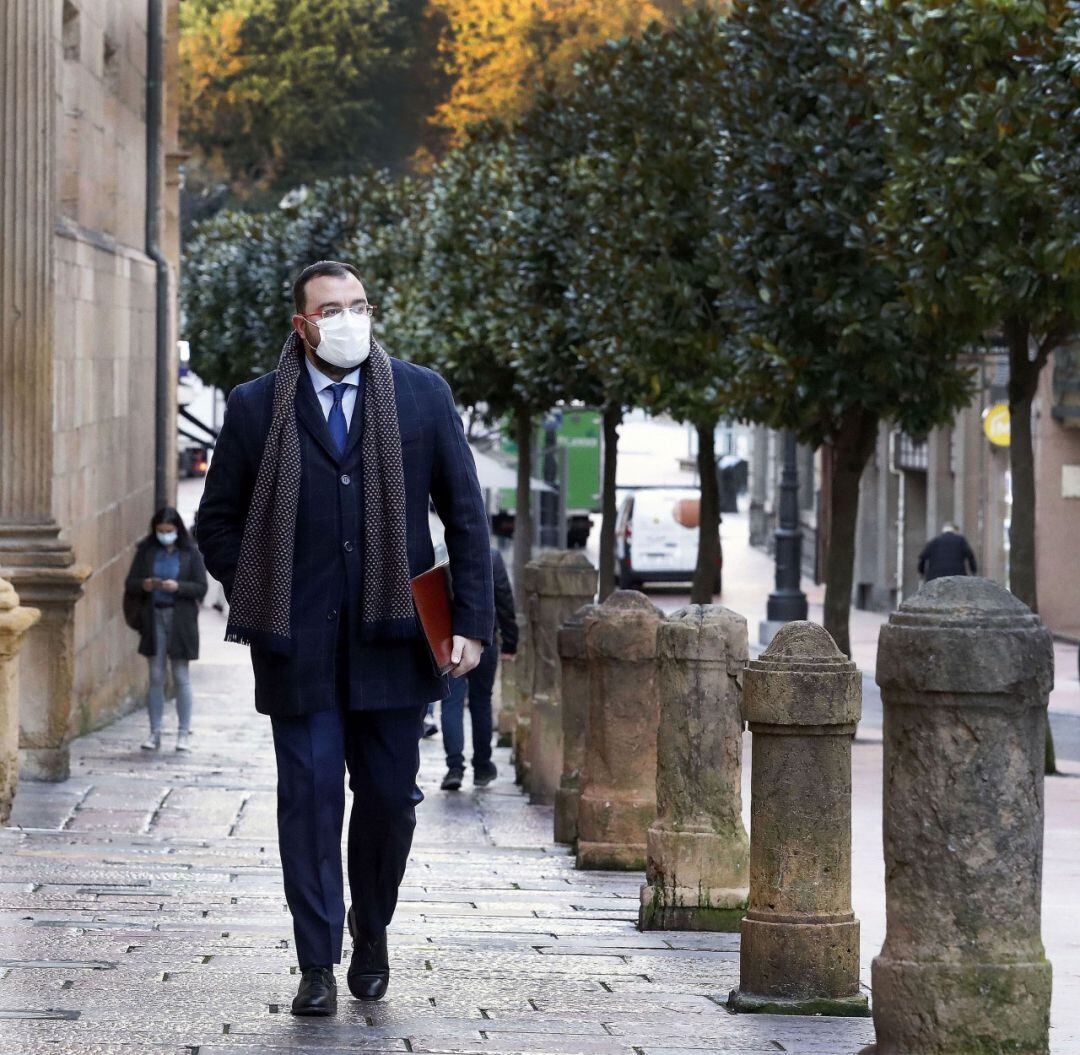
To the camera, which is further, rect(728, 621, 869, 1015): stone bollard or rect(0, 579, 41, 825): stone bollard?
rect(0, 579, 41, 825): stone bollard

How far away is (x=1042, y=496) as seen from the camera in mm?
34281

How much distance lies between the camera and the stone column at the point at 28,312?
472 inches

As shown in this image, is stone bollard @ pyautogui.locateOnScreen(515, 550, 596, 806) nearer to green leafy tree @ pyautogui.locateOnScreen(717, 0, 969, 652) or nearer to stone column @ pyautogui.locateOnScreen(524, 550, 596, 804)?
stone column @ pyautogui.locateOnScreen(524, 550, 596, 804)

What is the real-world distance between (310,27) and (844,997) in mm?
65601

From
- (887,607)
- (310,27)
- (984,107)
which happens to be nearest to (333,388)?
(984,107)

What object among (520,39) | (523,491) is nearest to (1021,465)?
(523,491)

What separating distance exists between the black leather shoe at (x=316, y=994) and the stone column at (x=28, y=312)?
6.51 m

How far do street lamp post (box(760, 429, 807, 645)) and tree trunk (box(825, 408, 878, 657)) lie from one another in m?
9.65

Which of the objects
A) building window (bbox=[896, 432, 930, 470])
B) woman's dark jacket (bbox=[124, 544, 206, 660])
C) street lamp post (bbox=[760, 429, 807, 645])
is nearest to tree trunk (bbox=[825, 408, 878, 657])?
woman's dark jacket (bbox=[124, 544, 206, 660])

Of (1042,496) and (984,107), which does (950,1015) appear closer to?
(984,107)

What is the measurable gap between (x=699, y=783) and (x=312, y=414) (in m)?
2.55

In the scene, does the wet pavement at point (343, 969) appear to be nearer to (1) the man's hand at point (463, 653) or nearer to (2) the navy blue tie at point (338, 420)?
(1) the man's hand at point (463, 653)

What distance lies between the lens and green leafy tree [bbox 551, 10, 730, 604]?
27844mm

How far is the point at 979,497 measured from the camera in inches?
1458
